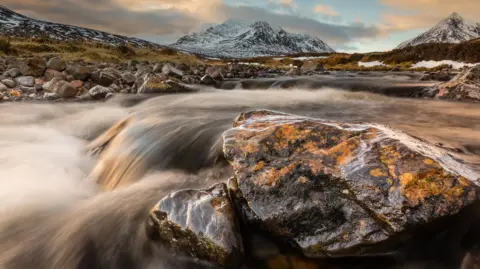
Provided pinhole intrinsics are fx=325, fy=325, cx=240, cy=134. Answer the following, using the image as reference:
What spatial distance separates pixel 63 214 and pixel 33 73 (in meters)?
12.1

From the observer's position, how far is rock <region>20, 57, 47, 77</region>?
13.7 metres

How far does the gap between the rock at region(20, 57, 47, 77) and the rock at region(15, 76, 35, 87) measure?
319 millimetres

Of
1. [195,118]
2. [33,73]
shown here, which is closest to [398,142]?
[195,118]

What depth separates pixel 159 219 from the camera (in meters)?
3.16

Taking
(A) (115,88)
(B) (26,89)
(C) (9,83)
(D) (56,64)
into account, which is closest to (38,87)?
(B) (26,89)

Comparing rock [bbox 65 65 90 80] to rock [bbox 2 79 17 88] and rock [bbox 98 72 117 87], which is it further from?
rock [bbox 2 79 17 88]

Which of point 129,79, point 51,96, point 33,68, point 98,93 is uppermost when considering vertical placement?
point 33,68

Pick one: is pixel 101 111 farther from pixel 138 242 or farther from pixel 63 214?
pixel 138 242

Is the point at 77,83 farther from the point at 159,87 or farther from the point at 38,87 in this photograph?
the point at 159,87

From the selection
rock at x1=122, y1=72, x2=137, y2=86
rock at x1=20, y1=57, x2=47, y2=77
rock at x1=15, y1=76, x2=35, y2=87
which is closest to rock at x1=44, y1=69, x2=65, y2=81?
rock at x1=20, y1=57, x2=47, y2=77

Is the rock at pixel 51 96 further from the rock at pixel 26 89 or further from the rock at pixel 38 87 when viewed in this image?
the rock at pixel 26 89

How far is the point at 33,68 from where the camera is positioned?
45.4ft

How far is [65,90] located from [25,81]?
7.57 ft

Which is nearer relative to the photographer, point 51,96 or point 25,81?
point 51,96
